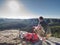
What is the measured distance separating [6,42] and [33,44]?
91.2 inches

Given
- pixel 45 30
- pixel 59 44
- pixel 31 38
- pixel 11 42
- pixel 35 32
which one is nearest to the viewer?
pixel 31 38

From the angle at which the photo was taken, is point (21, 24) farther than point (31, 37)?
Yes

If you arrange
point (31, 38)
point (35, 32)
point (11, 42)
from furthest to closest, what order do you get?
point (11, 42) → point (35, 32) → point (31, 38)

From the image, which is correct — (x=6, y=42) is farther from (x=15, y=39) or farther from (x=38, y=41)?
(x=38, y=41)

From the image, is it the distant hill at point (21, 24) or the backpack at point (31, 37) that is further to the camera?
the distant hill at point (21, 24)

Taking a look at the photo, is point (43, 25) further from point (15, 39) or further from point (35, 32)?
point (15, 39)

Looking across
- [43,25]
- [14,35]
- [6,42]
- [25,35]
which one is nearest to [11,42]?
[6,42]

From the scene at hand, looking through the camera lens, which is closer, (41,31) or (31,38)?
(31,38)

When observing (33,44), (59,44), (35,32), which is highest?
(35,32)

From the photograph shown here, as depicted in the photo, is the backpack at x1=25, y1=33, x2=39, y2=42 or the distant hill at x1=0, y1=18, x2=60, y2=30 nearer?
the backpack at x1=25, y1=33, x2=39, y2=42

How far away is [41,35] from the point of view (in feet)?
15.0

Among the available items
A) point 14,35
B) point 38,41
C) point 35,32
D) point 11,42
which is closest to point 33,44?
point 38,41

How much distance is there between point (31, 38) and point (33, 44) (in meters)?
0.17

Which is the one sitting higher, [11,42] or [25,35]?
[25,35]
